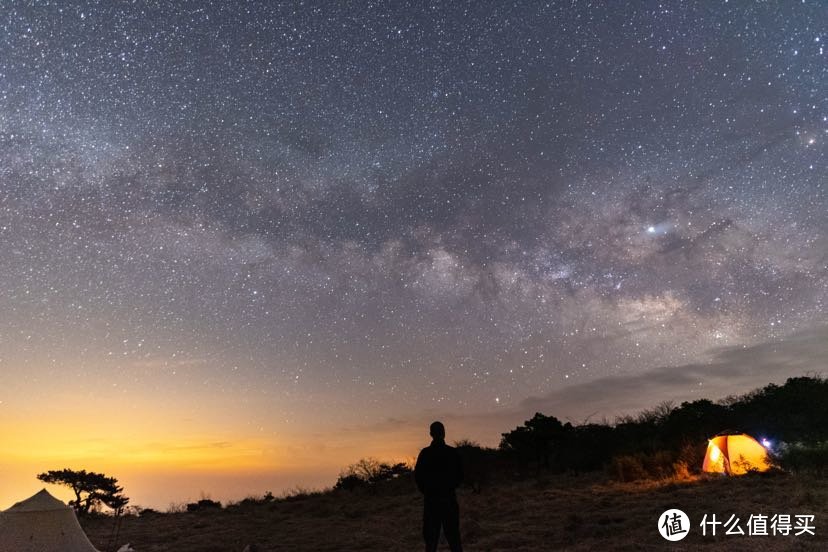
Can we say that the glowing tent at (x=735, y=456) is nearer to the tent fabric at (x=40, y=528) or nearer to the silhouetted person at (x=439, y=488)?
the silhouetted person at (x=439, y=488)

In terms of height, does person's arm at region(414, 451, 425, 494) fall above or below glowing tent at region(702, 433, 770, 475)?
above

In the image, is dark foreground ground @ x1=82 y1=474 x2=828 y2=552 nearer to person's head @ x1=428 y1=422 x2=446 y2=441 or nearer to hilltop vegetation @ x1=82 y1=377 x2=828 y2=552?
hilltop vegetation @ x1=82 y1=377 x2=828 y2=552

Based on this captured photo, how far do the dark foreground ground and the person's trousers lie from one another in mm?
3440

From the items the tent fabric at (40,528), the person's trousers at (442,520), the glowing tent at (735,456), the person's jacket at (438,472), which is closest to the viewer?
the person's trousers at (442,520)

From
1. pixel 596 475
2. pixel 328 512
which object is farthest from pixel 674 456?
pixel 328 512

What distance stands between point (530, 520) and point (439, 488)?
7.09 meters

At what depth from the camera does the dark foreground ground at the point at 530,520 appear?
448 inches

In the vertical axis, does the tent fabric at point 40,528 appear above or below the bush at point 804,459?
above

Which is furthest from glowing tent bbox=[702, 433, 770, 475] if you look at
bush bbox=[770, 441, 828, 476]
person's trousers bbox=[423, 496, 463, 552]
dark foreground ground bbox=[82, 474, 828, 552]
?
person's trousers bbox=[423, 496, 463, 552]

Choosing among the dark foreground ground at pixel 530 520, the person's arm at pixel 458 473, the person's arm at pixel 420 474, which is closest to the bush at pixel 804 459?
→ the dark foreground ground at pixel 530 520

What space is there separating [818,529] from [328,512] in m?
16.1

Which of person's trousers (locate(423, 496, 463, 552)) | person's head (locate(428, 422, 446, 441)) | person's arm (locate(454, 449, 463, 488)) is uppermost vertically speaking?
person's head (locate(428, 422, 446, 441))

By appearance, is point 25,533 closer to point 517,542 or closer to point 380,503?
point 517,542

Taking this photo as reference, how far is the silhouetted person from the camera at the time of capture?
8828 millimetres
